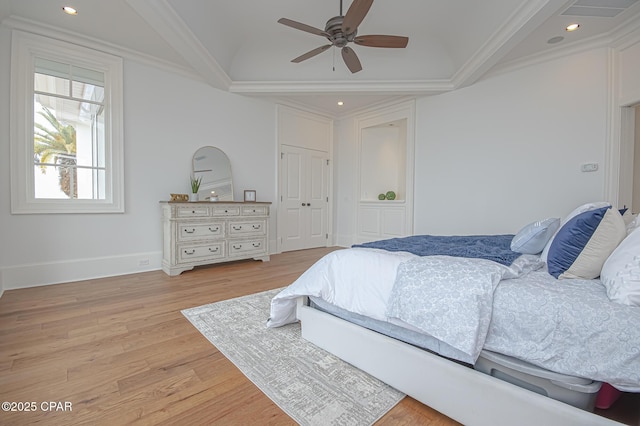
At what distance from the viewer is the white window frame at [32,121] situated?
2943 millimetres

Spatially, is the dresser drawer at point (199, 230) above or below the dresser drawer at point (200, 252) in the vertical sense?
above

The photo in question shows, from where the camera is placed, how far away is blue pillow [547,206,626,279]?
1.26m

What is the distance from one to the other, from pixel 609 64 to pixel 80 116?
6.18 meters

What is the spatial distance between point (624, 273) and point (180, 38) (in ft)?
13.0

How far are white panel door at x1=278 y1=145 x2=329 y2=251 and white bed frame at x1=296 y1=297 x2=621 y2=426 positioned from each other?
3794 millimetres

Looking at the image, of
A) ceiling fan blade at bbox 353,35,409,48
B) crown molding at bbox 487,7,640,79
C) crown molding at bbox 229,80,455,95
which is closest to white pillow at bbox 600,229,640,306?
ceiling fan blade at bbox 353,35,409,48

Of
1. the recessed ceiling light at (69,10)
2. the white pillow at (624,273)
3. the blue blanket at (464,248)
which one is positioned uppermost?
the recessed ceiling light at (69,10)

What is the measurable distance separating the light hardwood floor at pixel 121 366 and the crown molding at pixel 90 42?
2.76 m

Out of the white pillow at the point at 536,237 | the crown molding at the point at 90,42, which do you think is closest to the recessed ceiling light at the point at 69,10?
the crown molding at the point at 90,42

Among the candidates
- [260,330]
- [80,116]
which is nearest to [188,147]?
[80,116]

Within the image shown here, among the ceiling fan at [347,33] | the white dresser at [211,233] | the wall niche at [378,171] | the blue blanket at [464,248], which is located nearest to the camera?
the blue blanket at [464,248]

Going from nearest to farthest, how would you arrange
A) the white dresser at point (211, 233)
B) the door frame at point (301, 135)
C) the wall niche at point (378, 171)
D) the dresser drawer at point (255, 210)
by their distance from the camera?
1. the white dresser at point (211, 233)
2. the dresser drawer at point (255, 210)
3. the door frame at point (301, 135)
4. the wall niche at point (378, 171)

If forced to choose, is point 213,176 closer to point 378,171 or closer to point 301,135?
point 301,135

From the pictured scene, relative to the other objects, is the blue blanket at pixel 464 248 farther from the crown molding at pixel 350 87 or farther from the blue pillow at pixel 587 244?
the crown molding at pixel 350 87
